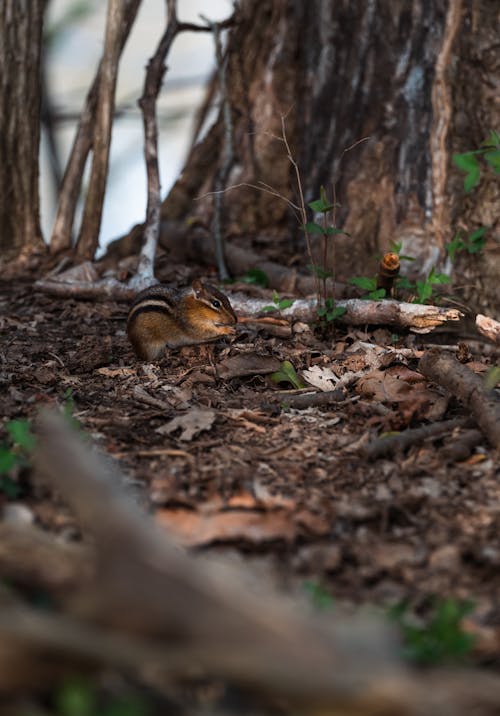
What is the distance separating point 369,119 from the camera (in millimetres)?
6355

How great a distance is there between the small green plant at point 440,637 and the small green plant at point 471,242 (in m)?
3.51

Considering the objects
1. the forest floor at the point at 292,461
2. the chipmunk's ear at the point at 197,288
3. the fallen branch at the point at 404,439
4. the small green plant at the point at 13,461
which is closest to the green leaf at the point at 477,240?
the forest floor at the point at 292,461

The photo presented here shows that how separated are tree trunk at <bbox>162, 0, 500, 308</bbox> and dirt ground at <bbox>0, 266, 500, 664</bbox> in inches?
45.5

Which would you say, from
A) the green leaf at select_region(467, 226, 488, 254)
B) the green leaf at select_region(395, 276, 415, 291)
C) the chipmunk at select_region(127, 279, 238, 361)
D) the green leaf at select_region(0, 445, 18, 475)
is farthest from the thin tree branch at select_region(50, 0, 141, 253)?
the green leaf at select_region(0, 445, 18, 475)

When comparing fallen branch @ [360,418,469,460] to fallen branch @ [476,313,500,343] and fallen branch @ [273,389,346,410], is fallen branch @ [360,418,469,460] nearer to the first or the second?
fallen branch @ [273,389,346,410]

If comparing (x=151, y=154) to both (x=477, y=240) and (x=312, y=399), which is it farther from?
(x=312, y=399)

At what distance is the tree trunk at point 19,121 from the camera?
6918 mm

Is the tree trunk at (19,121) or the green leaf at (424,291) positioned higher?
the tree trunk at (19,121)

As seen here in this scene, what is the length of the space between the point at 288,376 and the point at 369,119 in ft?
8.43

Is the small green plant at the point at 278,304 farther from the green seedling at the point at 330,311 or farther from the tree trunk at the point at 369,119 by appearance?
the tree trunk at the point at 369,119

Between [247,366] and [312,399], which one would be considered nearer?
[312,399]

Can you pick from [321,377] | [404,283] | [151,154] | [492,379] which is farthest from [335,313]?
[151,154]

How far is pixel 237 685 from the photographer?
209 centimetres

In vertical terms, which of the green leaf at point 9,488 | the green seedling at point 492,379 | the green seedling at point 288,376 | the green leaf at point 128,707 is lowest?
the green seedling at point 288,376
